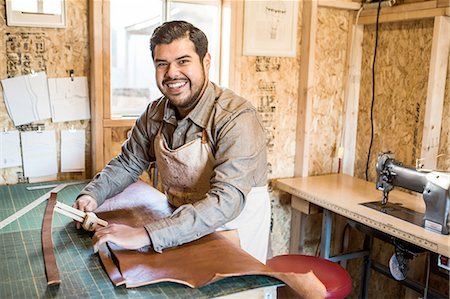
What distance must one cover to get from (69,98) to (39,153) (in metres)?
0.32

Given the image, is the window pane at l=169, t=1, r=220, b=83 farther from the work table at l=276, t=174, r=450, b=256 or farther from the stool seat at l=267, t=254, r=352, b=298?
the stool seat at l=267, t=254, r=352, b=298

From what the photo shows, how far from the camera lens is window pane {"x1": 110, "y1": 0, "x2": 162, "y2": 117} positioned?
2615 millimetres

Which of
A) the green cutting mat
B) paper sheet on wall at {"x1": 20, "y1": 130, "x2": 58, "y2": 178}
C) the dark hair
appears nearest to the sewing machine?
the green cutting mat

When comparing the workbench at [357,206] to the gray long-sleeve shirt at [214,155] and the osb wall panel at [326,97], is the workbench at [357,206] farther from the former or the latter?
the gray long-sleeve shirt at [214,155]

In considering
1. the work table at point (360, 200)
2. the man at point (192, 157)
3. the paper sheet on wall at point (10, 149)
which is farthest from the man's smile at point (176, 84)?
the work table at point (360, 200)

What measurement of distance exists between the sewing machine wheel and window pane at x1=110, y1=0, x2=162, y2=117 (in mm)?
1631

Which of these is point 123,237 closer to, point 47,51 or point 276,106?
point 47,51

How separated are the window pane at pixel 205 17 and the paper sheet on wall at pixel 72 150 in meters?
0.87

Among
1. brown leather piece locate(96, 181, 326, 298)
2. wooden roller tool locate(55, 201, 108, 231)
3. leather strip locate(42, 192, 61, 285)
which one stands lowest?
leather strip locate(42, 192, 61, 285)

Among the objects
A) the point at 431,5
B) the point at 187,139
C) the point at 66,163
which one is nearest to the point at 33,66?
the point at 66,163

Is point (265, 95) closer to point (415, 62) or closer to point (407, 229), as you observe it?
point (415, 62)

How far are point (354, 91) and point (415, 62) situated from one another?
1.61 ft

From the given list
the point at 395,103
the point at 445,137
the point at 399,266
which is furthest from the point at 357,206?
the point at 395,103

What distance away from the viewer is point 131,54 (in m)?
2.68
